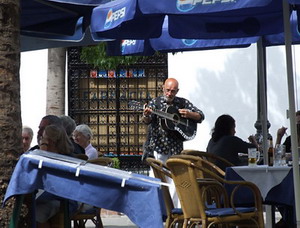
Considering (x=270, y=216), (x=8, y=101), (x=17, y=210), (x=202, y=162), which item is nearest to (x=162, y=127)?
(x=270, y=216)

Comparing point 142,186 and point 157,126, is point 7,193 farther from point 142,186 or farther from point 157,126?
point 157,126

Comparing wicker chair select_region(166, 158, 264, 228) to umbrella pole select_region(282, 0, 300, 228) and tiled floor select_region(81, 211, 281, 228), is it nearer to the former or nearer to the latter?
umbrella pole select_region(282, 0, 300, 228)

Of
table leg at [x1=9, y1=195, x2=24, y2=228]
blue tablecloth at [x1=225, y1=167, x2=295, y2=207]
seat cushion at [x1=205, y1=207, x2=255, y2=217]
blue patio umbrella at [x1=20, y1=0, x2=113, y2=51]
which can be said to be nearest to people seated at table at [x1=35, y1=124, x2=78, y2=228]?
table leg at [x1=9, y1=195, x2=24, y2=228]

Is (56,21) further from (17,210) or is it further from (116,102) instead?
(116,102)

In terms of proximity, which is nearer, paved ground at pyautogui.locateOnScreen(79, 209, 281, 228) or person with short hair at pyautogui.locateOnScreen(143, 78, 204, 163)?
person with short hair at pyautogui.locateOnScreen(143, 78, 204, 163)

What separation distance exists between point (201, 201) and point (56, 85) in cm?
613

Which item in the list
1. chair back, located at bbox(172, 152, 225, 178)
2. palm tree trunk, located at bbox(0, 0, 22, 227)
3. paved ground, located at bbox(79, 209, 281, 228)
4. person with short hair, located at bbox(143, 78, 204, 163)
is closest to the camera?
palm tree trunk, located at bbox(0, 0, 22, 227)

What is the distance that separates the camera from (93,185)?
18.3 ft

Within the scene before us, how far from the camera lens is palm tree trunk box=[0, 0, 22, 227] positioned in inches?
245

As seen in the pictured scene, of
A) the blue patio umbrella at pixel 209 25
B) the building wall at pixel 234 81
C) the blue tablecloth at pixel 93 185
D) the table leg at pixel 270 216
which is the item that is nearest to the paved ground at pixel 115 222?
the table leg at pixel 270 216

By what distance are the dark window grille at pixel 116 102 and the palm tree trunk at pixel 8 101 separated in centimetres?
1051

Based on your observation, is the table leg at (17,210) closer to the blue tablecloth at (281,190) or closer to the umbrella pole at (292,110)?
the blue tablecloth at (281,190)

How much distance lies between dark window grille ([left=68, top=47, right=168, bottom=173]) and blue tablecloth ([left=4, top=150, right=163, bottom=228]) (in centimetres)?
1109

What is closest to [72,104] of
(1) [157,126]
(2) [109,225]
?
(2) [109,225]
